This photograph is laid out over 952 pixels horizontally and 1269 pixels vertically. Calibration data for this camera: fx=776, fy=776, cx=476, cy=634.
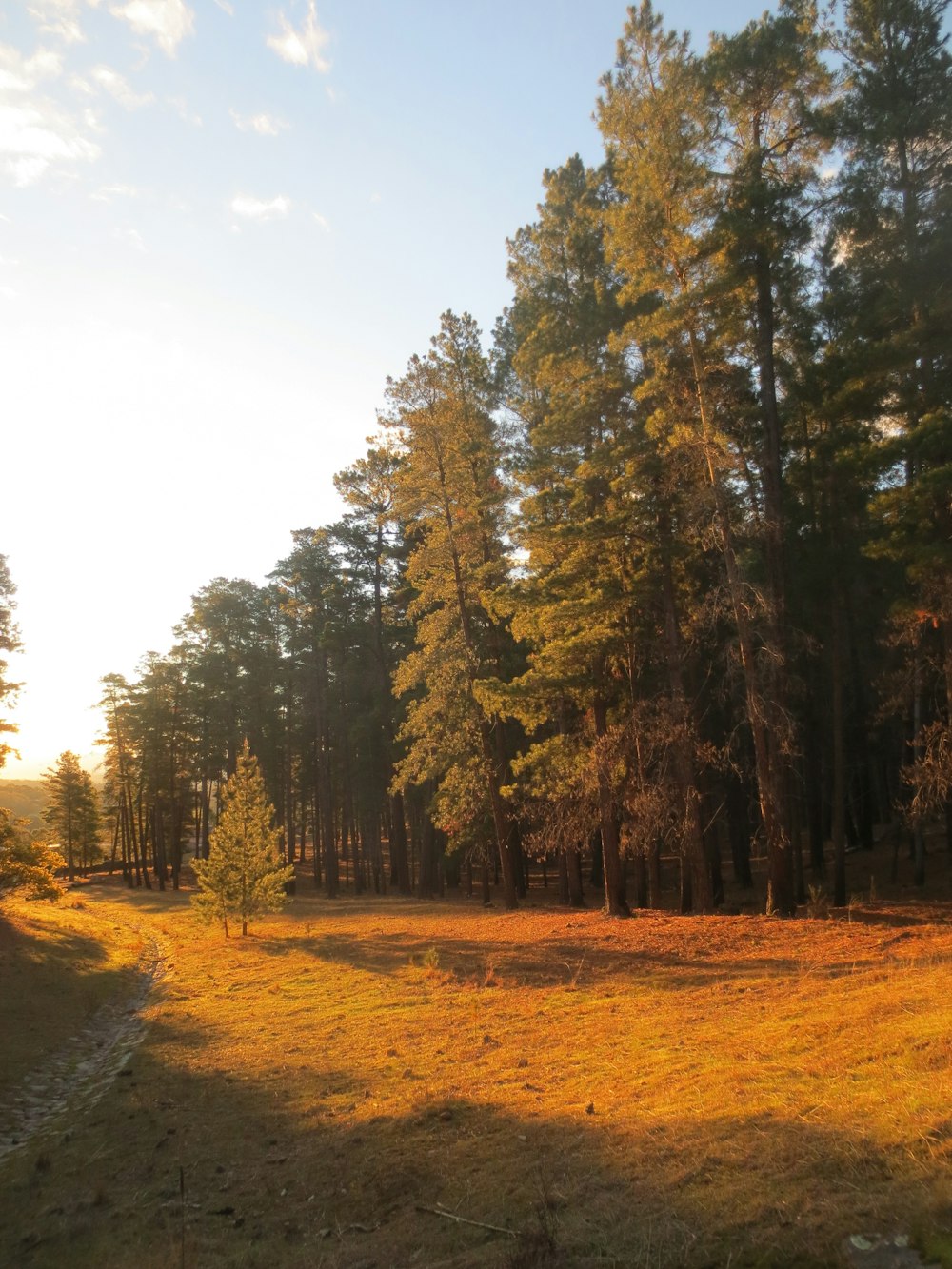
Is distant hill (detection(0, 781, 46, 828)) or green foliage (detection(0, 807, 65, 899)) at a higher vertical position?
green foliage (detection(0, 807, 65, 899))

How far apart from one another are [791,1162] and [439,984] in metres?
10.2

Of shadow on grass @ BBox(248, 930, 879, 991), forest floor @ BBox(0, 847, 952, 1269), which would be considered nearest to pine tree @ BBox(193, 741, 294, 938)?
shadow on grass @ BBox(248, 930, 879, 991)

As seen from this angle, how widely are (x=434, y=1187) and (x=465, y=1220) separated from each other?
775 mm

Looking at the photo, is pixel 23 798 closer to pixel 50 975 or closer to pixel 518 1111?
pixel 50 975

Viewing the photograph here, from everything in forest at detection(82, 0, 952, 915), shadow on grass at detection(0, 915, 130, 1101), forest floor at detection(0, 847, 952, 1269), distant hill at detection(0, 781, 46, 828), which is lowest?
distant hill at detection(0, 781, 46, 828)

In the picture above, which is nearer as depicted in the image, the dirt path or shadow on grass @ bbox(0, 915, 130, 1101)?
the dirt path

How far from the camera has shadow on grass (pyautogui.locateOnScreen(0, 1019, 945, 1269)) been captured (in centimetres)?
456

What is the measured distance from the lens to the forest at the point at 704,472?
15.8 m

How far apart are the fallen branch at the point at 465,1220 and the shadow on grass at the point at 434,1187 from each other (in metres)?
0.01

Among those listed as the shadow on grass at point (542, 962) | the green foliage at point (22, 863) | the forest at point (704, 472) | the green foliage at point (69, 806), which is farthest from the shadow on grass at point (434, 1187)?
the green foliage at point (69, 806)

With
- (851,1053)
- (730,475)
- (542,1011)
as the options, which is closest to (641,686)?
(730,475)

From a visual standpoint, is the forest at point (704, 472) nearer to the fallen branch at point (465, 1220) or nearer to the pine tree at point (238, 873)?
the pine tree at point (238, 873)

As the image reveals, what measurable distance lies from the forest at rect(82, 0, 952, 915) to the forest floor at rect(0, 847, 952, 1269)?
539 cm

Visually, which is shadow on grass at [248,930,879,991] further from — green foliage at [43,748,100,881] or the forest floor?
green foliage at [43,748,100,881]
